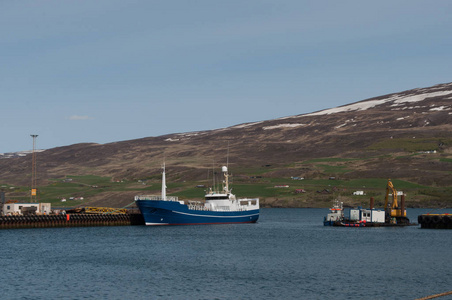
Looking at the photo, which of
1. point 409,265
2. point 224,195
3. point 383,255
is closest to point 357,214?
point 224,195

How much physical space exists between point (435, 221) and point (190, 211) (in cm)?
4490

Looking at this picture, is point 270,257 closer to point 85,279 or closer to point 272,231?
point 85,279

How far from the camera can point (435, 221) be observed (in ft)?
393

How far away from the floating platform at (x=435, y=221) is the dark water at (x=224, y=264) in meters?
7.40

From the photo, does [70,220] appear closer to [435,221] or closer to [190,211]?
[190,211]

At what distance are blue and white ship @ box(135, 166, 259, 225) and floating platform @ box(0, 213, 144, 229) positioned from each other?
27.2 feet

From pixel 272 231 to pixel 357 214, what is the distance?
1982cm

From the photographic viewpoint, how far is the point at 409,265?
69.9m

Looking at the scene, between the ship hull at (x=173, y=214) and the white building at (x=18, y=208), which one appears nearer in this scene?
the ship hull at (x=173, y=214)

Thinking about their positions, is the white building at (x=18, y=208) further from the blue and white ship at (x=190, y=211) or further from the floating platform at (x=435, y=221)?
the floating platform at (x=435, y=221)

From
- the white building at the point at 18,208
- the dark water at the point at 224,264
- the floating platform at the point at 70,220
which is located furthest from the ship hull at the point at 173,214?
the white building at the point at 18,208

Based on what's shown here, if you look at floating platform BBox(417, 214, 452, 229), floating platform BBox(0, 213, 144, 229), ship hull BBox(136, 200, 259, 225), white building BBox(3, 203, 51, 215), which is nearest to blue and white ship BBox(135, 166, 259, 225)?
ship hull BBox(136, 200, 259, 225)

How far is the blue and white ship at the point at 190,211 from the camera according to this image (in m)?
119

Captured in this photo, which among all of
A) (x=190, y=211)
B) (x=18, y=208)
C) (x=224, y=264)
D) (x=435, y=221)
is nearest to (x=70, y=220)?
(x=18, y=208)
